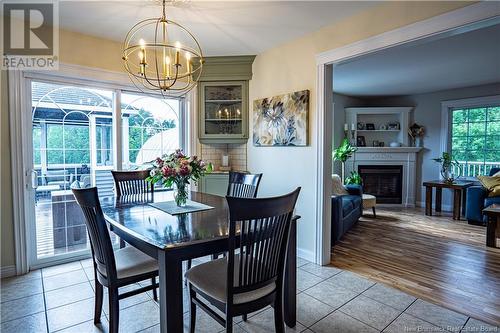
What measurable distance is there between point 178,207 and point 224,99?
231 centimetres

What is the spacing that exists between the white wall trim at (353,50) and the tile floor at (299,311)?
0.63 metres

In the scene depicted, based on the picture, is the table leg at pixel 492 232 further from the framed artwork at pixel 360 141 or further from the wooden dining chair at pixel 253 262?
the wooden dining chair at pixel 253 262

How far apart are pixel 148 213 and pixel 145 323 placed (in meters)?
0.79

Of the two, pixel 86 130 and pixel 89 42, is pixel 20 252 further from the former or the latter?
pixel 89 42

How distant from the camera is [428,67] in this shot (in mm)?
A: 4469

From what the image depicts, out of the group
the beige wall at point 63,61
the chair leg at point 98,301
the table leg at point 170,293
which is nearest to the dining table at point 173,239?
the table leg at point 170,293

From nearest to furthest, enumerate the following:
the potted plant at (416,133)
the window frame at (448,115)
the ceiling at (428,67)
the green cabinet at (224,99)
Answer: the ceiling at (428,67), the green cabinet at (224,99), the window frame at (448,115), the potted plant at (416,133)

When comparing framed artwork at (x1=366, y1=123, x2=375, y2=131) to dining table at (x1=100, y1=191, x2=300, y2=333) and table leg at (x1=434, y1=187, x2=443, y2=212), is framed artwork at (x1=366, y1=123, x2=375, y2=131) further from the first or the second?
dining table at (x1=100, y1=191, x2=300, y2=333)

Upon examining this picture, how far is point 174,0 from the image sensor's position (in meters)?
2.45

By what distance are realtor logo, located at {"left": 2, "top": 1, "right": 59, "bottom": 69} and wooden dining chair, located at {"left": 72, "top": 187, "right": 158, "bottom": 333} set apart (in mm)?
1954

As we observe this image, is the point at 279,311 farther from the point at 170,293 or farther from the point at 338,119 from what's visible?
the point at 338,119

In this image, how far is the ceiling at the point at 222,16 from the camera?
2.54 metres

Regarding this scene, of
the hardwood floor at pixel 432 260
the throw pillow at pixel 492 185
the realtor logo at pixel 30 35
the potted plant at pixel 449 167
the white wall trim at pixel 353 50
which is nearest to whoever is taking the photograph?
the white wall trim at pixel 353 50

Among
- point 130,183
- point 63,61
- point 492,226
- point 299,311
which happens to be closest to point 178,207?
point 130,183
